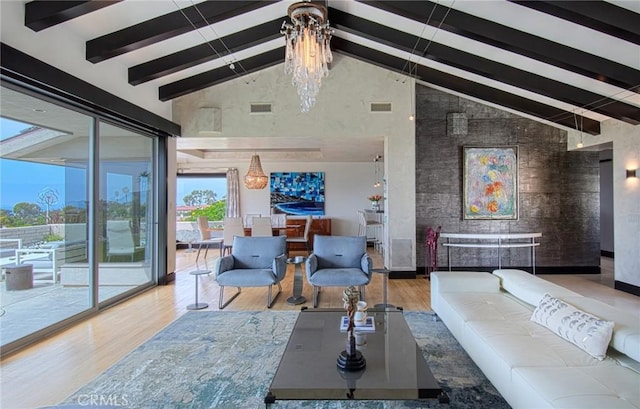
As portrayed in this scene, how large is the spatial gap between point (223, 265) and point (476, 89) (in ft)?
16.1

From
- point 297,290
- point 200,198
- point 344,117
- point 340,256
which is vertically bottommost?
point 297,290

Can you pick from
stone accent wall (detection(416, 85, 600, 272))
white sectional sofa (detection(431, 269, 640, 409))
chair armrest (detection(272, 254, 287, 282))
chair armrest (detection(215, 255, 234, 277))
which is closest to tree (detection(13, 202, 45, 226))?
chair armrest (detection(215, 255, 234, 277))

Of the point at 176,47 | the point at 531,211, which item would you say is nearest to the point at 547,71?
the point at 531,211

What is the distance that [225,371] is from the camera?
2.67 meters

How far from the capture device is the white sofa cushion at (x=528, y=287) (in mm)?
2975

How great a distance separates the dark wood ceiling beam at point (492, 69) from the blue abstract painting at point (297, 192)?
5.63 metres

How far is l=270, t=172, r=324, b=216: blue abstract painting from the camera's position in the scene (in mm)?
10172

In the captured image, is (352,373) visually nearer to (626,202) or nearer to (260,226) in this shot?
(260,226)

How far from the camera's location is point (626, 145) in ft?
16.4

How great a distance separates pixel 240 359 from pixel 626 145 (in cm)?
606

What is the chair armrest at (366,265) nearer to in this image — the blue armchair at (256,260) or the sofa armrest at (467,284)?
the sofa armrest at (467,284)

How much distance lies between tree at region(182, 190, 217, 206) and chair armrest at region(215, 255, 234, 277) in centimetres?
613

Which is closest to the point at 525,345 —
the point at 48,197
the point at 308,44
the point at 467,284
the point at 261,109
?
the point at 467,284

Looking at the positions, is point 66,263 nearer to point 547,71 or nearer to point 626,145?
point 547,71
